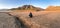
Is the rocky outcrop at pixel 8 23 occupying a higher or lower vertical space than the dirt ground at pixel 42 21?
higher

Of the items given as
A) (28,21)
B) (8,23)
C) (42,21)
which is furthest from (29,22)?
(8,23)

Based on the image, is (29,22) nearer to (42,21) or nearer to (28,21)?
(28,21)

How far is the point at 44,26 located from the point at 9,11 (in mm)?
5773

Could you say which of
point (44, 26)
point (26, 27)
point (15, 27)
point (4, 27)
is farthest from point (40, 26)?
point (4, 27)

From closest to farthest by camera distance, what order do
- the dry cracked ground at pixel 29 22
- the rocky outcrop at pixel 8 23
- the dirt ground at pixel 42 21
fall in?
the rocky outcrop at pixel 8 23
the dry cracked ground at pixel 29 22
the dirt ground at pixel 42 21

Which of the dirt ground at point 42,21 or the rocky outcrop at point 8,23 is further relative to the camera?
the dirt ground at point 42,21

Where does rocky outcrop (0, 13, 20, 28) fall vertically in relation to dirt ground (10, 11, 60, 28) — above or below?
above

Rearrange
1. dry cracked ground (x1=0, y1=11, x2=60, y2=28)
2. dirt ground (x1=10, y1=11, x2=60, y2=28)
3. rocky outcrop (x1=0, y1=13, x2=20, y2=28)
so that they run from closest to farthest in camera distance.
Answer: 1. rocky outcrop (x1=0, y1=13, x2=20, y2=28)
2. dry cracked ground (x1=0, y1=11, x2=60, y2=28)
3. dirt ground (x1=10, y1=11, x2=60, y2=28)

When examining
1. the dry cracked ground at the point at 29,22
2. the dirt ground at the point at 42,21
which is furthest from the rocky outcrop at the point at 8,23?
the dirt ground at the point at 42,21

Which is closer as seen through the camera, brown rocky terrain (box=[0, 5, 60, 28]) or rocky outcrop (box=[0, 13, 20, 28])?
rocky outcrop (box=[0, 13, 20, 28])

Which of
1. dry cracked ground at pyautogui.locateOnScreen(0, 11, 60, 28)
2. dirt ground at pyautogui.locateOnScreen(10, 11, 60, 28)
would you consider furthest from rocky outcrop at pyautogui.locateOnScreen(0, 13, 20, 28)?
dirt ground at pyautogui.locateOnScreen(10, 11, 60, 28)

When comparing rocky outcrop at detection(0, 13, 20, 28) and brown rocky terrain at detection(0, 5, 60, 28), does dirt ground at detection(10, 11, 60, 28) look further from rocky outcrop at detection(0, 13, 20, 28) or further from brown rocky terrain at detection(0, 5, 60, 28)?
rocky outcrop at detection(0, 13, 20, 28)

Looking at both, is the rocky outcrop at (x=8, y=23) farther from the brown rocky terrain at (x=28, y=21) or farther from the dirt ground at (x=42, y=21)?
the dirt ground at (x=42, y=21)

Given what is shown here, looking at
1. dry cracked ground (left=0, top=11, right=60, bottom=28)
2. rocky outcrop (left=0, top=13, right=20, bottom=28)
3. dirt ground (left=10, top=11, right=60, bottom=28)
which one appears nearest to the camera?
rocky outcrop (left=0, top=13, right=20, bottom=28)
